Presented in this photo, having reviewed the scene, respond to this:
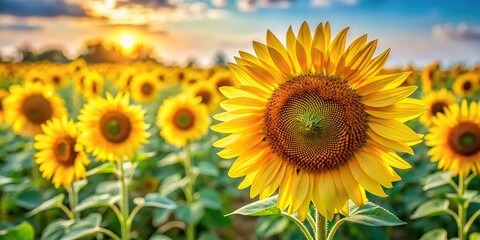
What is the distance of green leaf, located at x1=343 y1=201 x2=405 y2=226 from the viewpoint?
6.01ft

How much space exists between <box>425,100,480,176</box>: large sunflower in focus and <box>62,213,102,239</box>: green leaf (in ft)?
8.22

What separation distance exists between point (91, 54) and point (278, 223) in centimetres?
3157

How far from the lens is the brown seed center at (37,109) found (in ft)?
18.8

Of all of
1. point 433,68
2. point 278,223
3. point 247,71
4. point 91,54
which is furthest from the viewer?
point 91,54

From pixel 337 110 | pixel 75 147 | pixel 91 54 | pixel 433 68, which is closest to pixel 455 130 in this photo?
pixel 337 110

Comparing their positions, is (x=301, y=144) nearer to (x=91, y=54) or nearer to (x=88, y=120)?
(x=88, y=120)

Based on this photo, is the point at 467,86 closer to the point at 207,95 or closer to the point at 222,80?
the point at 222,80

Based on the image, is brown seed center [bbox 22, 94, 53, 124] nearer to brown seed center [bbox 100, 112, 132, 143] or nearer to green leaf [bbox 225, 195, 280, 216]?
brown seed center [bbox 100, 112, 132, 143]

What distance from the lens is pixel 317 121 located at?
1.95 meters

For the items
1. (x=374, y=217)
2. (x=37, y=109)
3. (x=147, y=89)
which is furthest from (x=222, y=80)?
(x=374, y=217)

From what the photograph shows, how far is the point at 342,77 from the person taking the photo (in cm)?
190

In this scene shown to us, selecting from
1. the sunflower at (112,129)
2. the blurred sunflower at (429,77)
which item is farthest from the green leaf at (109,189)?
the blurred sunflower at (429,77)

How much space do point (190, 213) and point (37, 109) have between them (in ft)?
8.06

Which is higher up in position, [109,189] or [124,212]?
[124,212]
